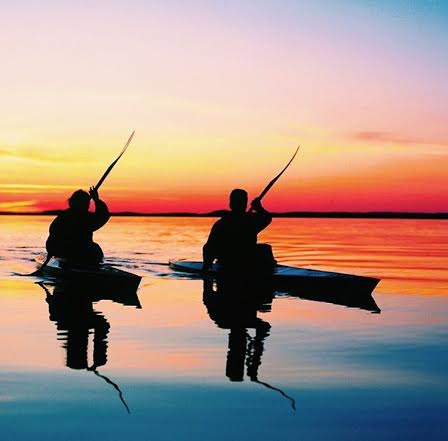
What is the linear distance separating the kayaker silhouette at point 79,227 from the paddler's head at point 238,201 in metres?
2.89

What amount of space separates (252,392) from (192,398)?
0.57 m

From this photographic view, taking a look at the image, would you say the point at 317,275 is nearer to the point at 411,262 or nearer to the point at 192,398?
the point at 192,398

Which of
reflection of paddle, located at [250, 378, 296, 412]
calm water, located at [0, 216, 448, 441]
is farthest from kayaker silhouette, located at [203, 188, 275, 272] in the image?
reflection of paddle, located at [250, 378, 296, 412]

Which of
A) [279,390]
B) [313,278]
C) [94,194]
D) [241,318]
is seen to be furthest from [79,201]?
[279,390]

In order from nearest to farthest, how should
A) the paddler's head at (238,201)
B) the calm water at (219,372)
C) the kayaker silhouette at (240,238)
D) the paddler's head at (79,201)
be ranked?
1. the calm water at (219,372)
2. the paddler's head at (238,201)
3. the kayaker silhouette at (240,238)
4. the paddler's head at (79,201)

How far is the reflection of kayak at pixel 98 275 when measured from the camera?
15125mm

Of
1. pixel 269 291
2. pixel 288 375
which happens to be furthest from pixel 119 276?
pixel 288 375

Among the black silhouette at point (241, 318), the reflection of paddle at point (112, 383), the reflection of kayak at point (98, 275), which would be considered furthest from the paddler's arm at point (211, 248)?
the reflection of paddle at point (112, 383)

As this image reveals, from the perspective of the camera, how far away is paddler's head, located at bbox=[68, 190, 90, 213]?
16641mm

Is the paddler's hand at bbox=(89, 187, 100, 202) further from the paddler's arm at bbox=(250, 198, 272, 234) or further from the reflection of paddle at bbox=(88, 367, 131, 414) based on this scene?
the reflection of paddle at bbox=(88, 367, 131, 414)

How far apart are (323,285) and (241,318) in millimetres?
3983

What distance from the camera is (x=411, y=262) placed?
27109 millimetres

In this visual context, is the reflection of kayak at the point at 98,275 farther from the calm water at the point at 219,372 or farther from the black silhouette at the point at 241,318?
the black silhouette at the point at 241,318

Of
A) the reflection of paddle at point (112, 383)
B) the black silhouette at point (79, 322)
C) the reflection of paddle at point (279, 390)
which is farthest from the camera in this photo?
the black silhouette at point (79, 322)
